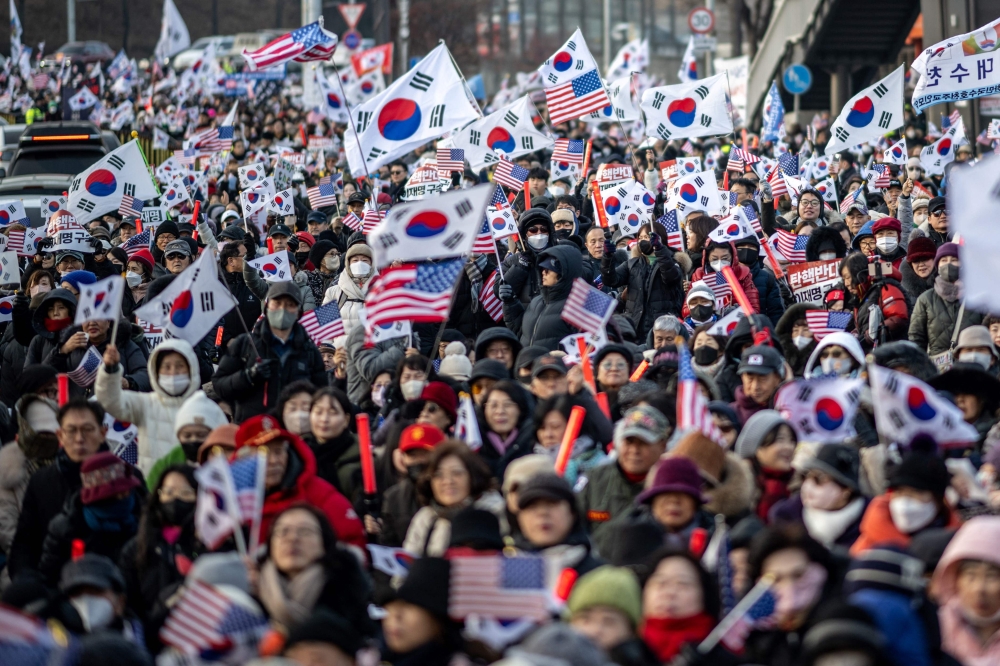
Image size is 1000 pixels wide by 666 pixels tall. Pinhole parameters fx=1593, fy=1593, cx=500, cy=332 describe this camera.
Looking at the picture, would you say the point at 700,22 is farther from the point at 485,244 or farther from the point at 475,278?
the point at 475,278

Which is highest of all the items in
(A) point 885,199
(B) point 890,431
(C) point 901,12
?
(C) point 901,12

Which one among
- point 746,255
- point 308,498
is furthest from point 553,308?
point 308,498

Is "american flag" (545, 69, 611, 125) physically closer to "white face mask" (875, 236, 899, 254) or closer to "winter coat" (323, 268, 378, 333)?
"white face mask" (875, 236, 899, 254)

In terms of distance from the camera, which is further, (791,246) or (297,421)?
(791,246)

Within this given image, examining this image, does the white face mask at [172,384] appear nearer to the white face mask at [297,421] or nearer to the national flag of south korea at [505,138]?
the white face mask at [297,421]

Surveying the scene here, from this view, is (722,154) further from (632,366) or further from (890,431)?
(890,431)

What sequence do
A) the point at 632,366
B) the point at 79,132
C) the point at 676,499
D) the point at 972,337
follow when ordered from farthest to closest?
the point at 79,132
the point at 632,366
the point at 972,337
the point at 676,499

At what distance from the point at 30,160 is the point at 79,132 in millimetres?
1672

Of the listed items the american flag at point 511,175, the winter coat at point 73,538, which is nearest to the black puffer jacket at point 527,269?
the american flag at point 511,175

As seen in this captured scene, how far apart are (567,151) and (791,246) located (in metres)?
5.01

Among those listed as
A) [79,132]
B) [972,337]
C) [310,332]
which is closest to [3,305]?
[310,332]

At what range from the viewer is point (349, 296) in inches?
468

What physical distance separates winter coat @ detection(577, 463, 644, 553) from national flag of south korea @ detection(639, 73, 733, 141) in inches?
398

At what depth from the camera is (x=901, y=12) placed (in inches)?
1172
